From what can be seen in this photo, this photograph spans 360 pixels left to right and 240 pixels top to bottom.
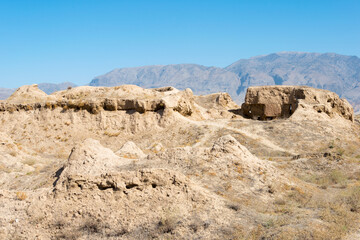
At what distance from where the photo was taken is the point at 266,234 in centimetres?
839

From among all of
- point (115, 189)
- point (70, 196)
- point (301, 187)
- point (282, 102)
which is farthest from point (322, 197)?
point (282, 102)

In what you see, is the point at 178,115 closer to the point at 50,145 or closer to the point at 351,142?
the point at 50,145

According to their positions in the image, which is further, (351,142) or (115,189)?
(351,142)

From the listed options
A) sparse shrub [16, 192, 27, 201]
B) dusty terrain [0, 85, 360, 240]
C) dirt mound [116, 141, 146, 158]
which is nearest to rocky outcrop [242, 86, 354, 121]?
dusty terrain [0, 85, 360, 240]

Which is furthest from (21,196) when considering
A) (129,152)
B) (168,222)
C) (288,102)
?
(288,102)

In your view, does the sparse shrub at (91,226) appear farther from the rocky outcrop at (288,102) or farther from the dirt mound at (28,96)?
the rocky outcrop at (288,102)

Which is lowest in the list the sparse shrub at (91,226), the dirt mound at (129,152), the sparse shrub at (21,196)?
the sparse shrub at (91,226)

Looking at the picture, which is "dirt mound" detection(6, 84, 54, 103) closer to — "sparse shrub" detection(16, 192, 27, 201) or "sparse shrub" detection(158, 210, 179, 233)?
"sparse shrub" detection(16, 192, 27, 201)

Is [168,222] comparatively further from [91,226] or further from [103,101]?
[103,101]

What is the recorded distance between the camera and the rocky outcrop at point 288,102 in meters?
30.9

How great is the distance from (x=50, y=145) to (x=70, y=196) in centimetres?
1775

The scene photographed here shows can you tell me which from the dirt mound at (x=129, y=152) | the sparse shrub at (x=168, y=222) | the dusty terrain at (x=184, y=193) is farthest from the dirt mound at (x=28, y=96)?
the sparse shrub at (x=168, y=222)

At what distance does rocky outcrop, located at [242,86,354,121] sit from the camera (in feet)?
102

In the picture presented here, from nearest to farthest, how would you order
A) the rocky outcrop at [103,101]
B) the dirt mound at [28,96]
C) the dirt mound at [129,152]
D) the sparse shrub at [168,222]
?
the sparse shrub at [168,222]
the dirt mound at [129,152]
the rocky outcrop at [103,101]
the dirt mound at [28,96]
